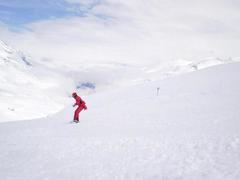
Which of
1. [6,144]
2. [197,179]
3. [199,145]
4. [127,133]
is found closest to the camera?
[197,179]

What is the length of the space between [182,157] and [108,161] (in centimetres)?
319

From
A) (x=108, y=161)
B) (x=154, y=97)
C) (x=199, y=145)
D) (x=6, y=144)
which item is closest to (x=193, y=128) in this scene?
(x=199, y=145)

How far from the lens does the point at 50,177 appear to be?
457 inches

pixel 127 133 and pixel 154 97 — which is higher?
pixel 154 97

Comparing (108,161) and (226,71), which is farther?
(226,71)


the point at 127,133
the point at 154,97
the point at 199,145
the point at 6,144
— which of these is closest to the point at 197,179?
the point at 199,145

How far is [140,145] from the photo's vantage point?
13.5 m

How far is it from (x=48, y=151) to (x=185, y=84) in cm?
2064

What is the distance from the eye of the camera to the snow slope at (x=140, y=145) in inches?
423

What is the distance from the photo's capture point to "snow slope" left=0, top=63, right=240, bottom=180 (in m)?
10.7

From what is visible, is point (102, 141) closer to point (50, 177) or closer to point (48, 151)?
point (48, 151)

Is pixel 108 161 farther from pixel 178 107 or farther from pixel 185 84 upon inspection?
pixel 185 84

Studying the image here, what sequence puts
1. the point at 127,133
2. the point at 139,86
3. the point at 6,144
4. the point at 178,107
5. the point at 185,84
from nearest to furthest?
the point at 127,133
the point at 6,144
the point at 178,107
the point at 185,84
the point at 139,86

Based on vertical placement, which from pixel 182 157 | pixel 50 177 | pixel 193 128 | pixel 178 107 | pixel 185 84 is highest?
pixel 185 84
